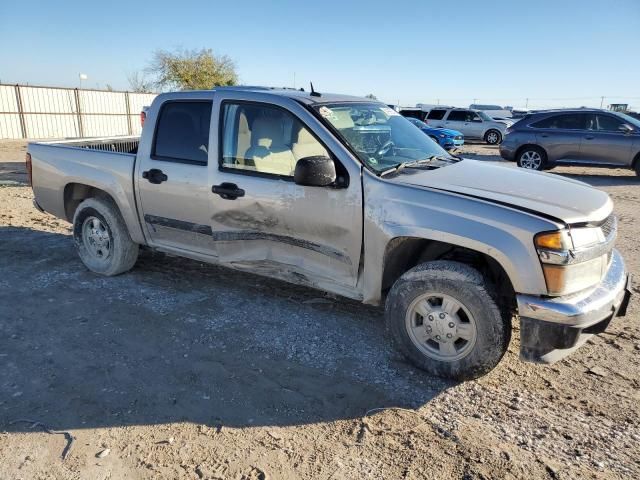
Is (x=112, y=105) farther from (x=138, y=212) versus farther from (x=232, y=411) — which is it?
(x=232, y=411)

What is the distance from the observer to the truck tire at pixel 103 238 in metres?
5.05

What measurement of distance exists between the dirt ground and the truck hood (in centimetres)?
118

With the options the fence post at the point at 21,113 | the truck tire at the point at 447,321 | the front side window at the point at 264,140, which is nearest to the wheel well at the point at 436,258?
the truck tire at the point at 447,321

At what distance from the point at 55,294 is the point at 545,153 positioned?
12254 millimetres

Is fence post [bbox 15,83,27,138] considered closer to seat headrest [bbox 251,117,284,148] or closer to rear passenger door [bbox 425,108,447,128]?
rear passenger door [bbox 425,108,447,128]

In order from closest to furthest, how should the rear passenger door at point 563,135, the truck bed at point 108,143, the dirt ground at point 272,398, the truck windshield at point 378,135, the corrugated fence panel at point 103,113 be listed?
1. the dirt ground at point 272,398
2. the truck windshield at point 378,135
3. the truck bed at point 108,143
4. the rear passenger door at point 563,135
5. the corrugated fence panel at point 103,113

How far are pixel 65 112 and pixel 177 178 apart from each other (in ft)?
81.2

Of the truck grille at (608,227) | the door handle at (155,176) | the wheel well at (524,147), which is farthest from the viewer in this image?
the wheel well at (524,147)

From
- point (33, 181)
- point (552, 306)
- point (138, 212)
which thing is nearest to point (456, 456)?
point (552, 306)

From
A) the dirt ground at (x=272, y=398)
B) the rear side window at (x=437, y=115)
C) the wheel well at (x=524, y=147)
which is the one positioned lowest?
the dirt ground at (x=272, y=398)

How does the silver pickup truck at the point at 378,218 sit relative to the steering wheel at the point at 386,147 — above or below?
below

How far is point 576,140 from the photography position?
12.6m

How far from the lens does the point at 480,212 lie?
9.89 ft

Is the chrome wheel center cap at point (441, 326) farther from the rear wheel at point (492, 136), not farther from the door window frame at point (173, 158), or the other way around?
the rear wheel at point (492, 136)
